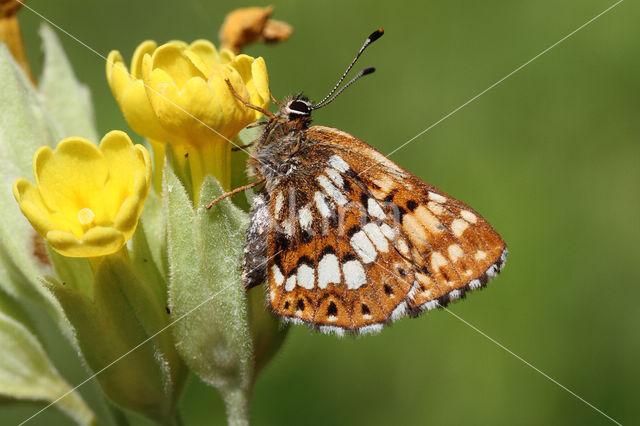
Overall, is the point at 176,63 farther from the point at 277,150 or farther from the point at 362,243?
the point at 362,243

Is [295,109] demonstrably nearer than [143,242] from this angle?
No

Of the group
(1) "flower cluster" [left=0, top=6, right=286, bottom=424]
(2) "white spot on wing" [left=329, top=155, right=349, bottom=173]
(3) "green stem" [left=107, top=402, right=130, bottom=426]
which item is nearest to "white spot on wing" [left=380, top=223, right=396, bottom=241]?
(2) "white spot on wing" [left=329, top=155, right=349, bottom=173]

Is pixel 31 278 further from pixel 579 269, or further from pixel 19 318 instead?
pixel 579 269

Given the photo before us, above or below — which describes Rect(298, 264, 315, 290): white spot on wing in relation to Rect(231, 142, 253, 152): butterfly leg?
below

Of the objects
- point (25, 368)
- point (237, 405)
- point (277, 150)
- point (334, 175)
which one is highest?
point (277, 150)

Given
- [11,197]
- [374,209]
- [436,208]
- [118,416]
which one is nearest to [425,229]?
[436,208]

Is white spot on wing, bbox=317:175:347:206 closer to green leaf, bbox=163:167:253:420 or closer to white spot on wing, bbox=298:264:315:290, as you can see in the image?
white spot on wing, bbox=298:264:315:290

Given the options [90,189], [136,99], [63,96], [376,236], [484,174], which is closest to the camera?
[90,189]
